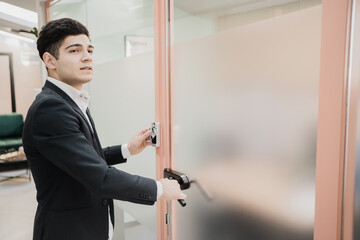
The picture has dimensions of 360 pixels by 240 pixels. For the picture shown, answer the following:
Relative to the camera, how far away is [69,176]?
1151 millimetres

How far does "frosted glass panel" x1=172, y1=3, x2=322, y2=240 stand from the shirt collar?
453 mm

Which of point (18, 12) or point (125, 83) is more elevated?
point (18, 12)

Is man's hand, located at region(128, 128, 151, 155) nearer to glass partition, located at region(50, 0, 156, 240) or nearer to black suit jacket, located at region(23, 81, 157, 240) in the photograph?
glass partition, located at region(50, 0, 156, 240)

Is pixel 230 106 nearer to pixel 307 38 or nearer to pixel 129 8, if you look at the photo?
pixel 307 38

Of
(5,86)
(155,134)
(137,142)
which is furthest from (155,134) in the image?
(5,86)

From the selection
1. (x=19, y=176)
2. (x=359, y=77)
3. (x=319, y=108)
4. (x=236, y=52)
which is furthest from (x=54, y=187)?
(x=19, y=176)

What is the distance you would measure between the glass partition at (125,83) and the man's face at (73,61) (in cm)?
39

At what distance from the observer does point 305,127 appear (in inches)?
32.8

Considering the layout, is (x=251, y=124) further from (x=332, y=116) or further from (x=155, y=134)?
(x=155, y=134)

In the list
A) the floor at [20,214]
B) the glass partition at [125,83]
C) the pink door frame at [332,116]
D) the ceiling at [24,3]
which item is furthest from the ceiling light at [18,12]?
the pink door frame at [332,116]

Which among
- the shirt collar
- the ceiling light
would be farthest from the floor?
the ceiling light

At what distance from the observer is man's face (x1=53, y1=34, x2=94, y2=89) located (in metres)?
1.19

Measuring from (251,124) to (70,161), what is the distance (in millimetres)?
686

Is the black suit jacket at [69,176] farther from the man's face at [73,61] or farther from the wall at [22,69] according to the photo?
the wall at [22,69]
